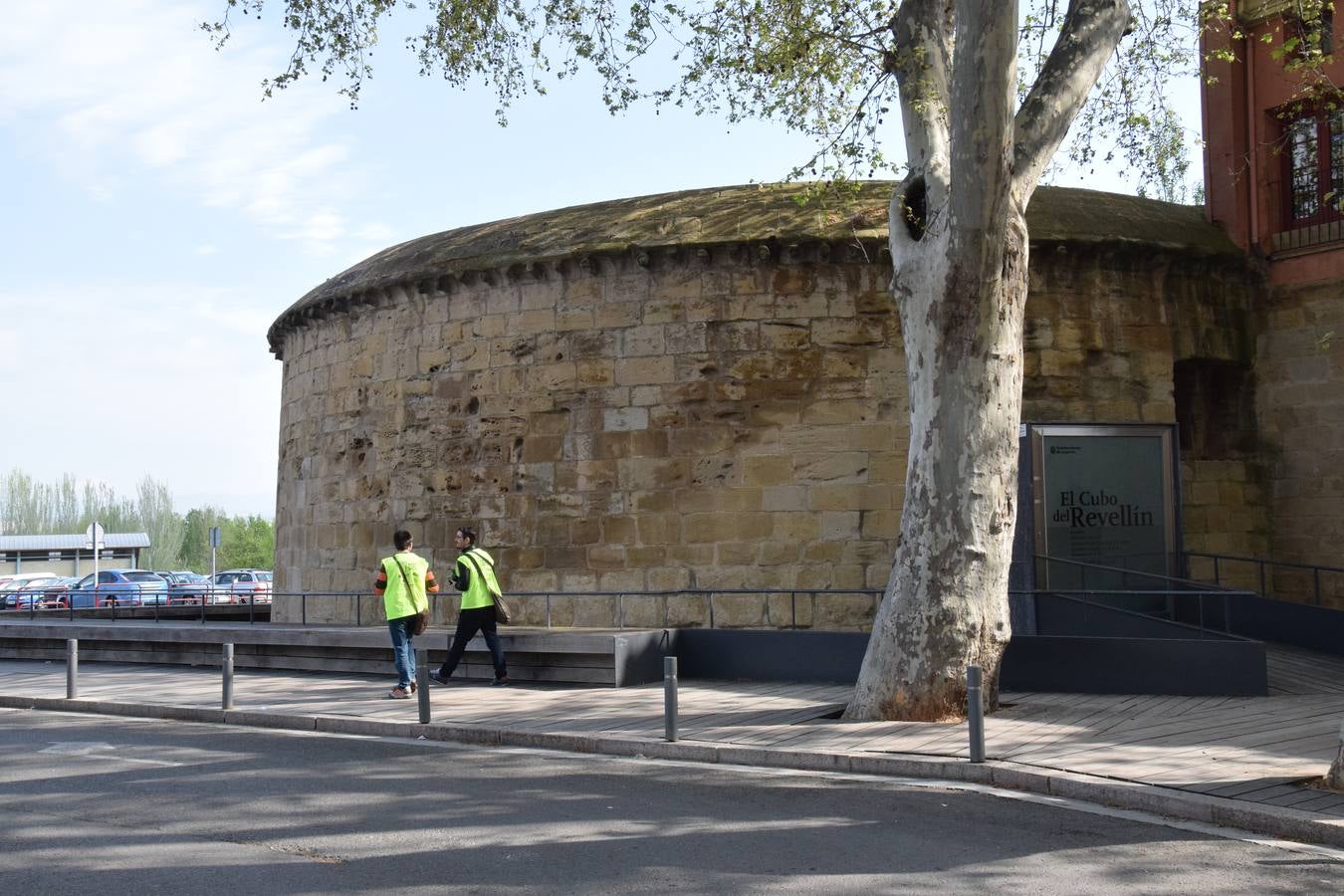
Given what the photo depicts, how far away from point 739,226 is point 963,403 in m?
6.94

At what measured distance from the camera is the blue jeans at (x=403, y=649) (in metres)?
13.0

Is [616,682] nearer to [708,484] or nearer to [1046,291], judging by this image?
[708,484]

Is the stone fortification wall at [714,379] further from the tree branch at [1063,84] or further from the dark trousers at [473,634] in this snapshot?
the tree branch at [1063,84]

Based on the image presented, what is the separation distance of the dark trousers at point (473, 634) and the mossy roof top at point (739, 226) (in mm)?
5711

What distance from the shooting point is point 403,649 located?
1310 centimetres

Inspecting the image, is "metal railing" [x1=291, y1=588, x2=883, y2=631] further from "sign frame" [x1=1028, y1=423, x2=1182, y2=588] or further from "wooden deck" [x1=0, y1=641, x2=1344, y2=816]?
"wooden deck" [x1=0, y1=641, x2=1344, y2=816]

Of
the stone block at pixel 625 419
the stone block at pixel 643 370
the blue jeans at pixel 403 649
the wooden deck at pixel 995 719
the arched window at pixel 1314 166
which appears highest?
the arched window at pixel 1314 166

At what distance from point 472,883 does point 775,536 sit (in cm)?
1084

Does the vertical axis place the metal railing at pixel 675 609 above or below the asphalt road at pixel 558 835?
above

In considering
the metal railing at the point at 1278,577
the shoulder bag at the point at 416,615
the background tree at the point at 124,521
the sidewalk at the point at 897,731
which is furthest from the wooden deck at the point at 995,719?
the background tree at the point at 124,521

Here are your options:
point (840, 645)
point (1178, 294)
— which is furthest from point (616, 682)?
point (1178, 294)

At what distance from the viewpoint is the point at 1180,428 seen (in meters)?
18.5

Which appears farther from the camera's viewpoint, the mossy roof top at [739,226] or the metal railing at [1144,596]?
the mossy roof top at [739,226]

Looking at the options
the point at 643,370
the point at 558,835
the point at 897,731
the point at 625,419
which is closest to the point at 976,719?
the point at 897,731
